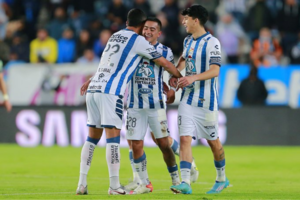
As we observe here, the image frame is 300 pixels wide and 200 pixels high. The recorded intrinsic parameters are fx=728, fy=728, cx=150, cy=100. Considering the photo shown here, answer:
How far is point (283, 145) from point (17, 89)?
24.0ft

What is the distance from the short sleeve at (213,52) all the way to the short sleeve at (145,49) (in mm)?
690

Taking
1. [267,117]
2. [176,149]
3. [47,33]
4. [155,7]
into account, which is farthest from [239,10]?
[176,149]

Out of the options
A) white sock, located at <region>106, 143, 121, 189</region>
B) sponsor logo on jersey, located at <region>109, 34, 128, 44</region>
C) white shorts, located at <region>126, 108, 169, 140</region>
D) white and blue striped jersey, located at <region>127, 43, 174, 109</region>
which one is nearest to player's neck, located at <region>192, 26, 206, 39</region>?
white and blue striped jersey, located at <region>127, 43, 174, 109</region>

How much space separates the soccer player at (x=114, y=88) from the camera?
9.02m

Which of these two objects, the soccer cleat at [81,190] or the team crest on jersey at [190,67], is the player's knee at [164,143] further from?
the soccer cleat at [81,190]

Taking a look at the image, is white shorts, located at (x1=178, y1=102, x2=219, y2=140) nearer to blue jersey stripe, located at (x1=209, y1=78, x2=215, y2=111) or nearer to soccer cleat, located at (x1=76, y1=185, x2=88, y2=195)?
blue jersey stripe, located at (x1=209, y1=78, x2=215, y2=111)

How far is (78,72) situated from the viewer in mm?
19750

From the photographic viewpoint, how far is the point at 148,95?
964cm

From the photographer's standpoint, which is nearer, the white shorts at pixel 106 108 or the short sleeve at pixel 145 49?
the white shorts at pixel 106 108

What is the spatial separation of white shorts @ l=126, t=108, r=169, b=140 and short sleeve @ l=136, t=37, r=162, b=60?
0.81 meters

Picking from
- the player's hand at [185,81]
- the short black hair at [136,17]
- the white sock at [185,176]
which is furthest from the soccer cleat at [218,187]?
the short black hair at [136,17]

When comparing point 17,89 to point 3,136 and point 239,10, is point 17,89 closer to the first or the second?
Result: point 3,136

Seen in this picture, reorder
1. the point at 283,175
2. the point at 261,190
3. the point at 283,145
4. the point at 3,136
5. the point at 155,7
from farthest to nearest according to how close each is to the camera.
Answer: the point at 155,7
the point at 3,136
the point at 283,145
the point at 283,175
the point at 261,190

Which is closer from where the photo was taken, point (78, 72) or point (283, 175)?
point (283, 175)
